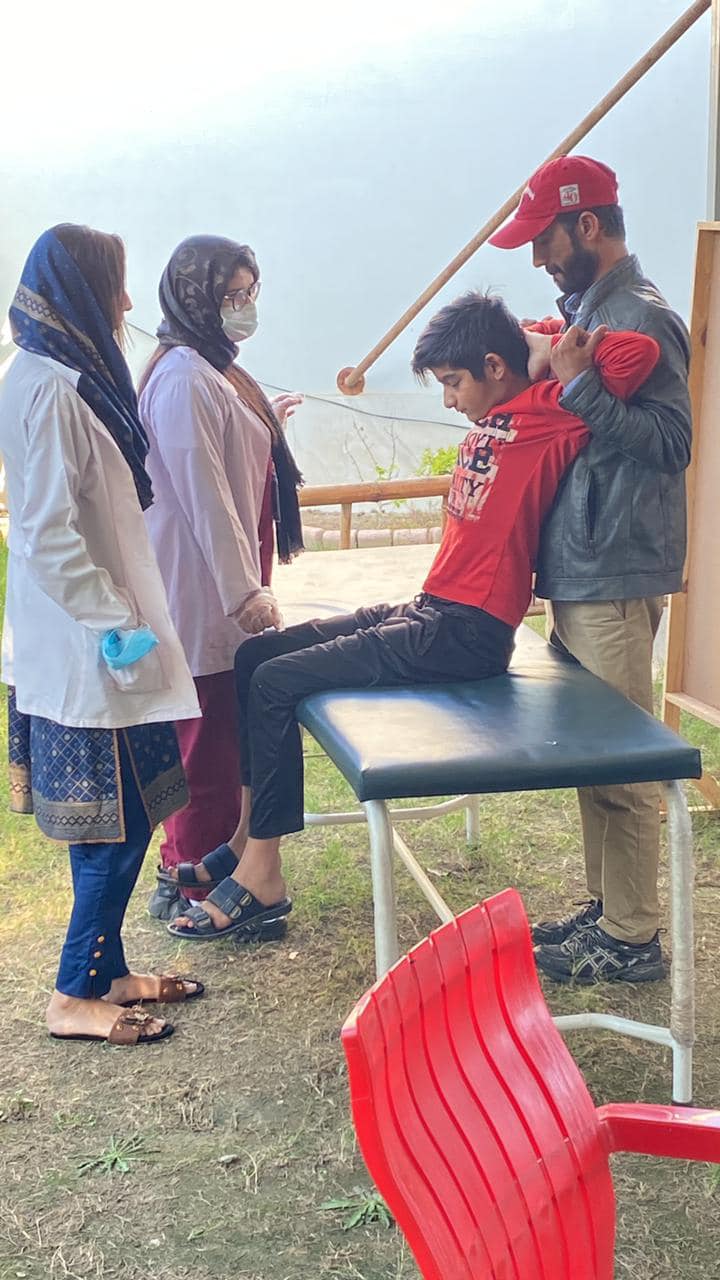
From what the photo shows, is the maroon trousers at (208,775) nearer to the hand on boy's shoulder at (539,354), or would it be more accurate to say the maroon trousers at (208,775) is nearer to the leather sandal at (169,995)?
the leather sandal at (169,995)

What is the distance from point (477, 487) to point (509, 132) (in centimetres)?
640

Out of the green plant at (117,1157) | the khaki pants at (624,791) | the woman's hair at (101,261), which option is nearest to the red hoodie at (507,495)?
the khaki pants at (624,791)

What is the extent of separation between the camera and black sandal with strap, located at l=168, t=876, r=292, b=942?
2.62 meters

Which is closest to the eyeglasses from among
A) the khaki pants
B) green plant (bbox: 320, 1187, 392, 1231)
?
the khaki pants

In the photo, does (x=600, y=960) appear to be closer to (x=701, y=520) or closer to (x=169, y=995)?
(x=169, y=995)

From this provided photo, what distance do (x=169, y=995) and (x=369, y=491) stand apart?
54.1 inches

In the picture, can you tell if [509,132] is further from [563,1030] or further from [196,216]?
[563,1030]

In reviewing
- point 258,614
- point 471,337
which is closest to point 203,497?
point 258,614

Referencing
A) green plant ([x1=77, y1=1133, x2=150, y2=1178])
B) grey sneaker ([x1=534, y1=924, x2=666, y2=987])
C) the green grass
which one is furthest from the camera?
grey sneaker ([x1=534, y1=924, x2=666, y2=987])

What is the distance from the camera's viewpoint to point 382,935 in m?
1.82

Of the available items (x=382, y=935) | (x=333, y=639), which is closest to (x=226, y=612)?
(x=333, y=639)

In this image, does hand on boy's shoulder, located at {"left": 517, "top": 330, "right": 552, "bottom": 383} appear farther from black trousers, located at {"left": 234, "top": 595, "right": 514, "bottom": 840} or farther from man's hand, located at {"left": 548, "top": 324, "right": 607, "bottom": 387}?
black trousers, located at {"left": 234, "top": 595, "right": 514, "bottom": 840}

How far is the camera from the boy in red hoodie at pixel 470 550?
2225mm

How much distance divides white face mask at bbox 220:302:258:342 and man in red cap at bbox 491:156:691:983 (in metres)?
0.53
